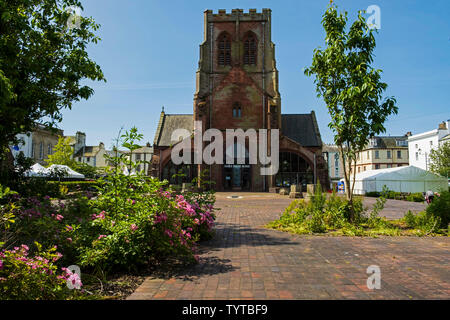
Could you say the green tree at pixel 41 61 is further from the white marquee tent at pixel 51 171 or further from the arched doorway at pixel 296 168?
the arched doorway at pixel 296 168

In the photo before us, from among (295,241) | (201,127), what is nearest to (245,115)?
(201,127)

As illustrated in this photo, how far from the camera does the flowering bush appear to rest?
315 cm

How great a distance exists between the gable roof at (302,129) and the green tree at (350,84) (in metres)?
32.7

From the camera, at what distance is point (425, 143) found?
57.4 meters

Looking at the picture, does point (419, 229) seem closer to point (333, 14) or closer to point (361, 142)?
point (361, 142)

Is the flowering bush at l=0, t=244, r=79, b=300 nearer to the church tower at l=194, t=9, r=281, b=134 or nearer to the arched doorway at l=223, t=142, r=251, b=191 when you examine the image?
the arched doorway at l=223, t=142, r=251, b=191

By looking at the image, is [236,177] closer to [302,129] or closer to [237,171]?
[237,171]

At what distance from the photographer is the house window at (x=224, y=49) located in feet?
147

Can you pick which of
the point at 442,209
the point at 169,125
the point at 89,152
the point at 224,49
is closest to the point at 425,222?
the point at 442,209

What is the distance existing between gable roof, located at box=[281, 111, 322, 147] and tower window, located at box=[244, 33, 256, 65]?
1005 cm

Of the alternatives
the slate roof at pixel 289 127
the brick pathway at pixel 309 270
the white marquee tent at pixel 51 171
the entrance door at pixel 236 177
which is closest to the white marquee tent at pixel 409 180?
the slate roof at pixel 289 127

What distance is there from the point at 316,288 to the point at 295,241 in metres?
3.53


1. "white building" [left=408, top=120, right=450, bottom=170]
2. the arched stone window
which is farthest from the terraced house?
the arched stone window

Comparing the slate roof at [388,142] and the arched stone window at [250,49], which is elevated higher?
the arched stone window at [250,49]
